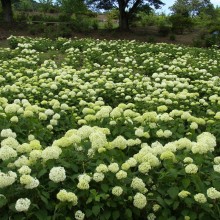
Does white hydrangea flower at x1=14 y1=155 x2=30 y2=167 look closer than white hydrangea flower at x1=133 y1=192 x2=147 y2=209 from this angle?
No

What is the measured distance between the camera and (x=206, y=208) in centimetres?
330

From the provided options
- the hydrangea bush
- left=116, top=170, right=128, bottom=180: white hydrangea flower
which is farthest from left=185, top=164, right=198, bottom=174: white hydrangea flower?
left=116, top=170, right=128, bottom=180: white hydrangea flower

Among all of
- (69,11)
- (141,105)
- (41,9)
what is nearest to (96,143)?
(141,105)

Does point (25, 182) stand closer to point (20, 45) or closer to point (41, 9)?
point (20, 45)

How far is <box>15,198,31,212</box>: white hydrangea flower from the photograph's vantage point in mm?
2975

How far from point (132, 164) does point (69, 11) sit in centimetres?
2619

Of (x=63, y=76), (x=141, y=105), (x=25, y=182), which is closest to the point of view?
(x=25, y=182)

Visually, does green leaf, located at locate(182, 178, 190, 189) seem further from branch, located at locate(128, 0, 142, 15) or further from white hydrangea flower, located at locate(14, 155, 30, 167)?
branch, located at locate(128, 0, 142, 15)

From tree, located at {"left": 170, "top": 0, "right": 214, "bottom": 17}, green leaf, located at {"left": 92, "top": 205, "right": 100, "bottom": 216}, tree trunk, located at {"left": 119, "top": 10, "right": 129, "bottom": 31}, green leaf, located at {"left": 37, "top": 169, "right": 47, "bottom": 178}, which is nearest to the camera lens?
green leaf, located at {"left": 92, "top": 205, "right": 100, "bottom": 216}

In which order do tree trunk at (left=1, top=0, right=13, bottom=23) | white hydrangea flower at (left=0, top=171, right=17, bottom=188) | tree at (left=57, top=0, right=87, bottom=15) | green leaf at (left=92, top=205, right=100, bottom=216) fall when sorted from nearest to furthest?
white hydrangea flower at (left=0, top=171, right=17, bottom=188) → green leaf at (left=92, top=205, right=100, bottom=216) → tree trunk at (left=1, top=0, right=13, bottom=23) → tree at (left=57, top=0, right=87, bottom=15)

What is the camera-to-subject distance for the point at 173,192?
11.0ft

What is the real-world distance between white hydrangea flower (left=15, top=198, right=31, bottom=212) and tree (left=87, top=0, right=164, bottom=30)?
74.0ft

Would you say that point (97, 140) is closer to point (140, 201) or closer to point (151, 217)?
point (140, 201)

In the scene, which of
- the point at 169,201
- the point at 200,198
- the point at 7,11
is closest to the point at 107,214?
the point at 169,201
